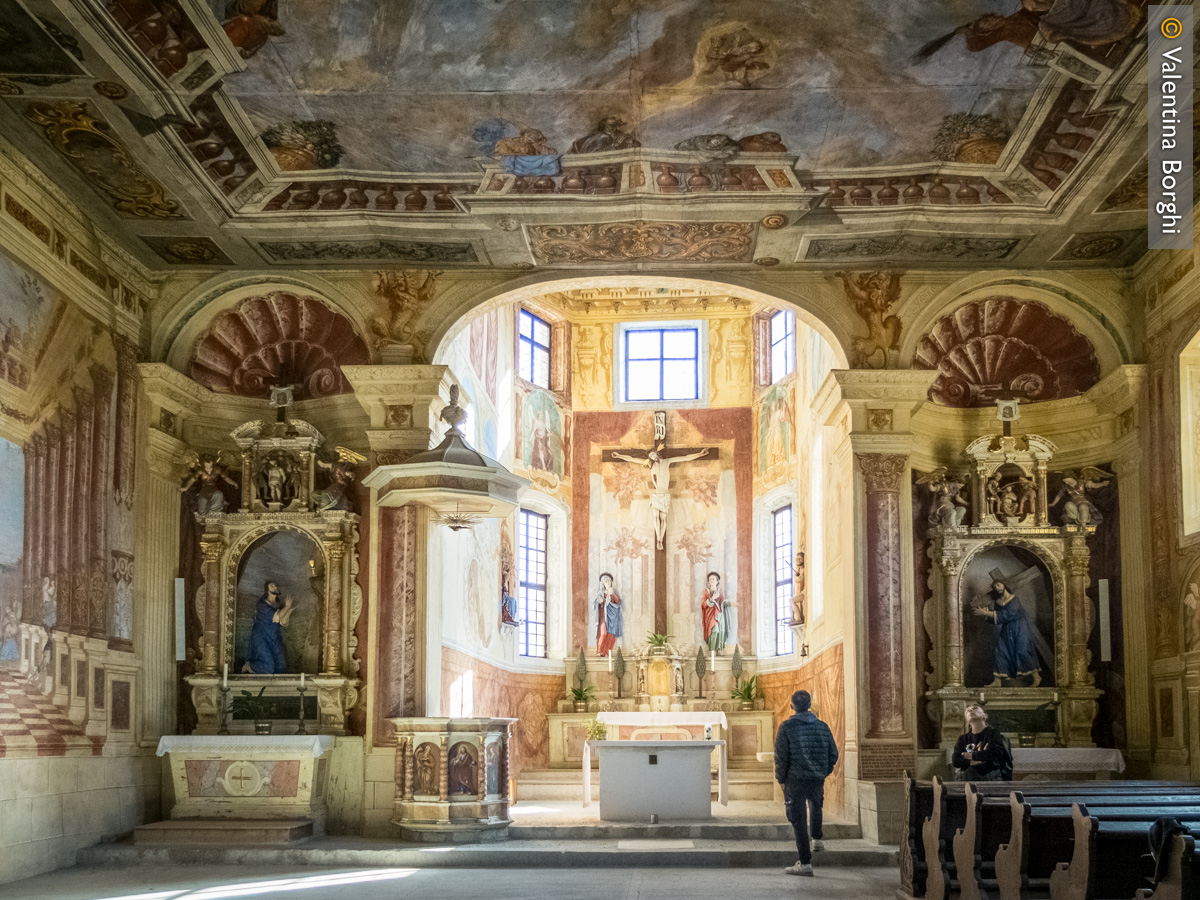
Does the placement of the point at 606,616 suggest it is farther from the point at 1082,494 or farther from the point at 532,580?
the point at 1082,494

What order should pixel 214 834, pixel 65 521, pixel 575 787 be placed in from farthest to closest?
pixel 575 787 → pixel 214 834 → pixel 65 521

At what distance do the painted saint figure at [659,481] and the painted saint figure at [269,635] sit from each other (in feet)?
28.0

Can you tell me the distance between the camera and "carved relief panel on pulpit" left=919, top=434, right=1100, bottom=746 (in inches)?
557

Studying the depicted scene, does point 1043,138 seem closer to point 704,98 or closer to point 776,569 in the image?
point 704,98

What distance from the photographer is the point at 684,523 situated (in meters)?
22.3

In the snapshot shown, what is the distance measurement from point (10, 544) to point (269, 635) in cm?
358

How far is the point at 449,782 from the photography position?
13219mm

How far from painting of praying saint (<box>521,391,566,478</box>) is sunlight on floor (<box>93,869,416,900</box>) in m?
10.1

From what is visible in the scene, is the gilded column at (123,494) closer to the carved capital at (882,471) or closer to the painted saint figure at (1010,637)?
the carved capital at (882,471)

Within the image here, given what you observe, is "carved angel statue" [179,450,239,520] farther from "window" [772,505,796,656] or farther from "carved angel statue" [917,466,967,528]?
"window" [772,505,796,656]

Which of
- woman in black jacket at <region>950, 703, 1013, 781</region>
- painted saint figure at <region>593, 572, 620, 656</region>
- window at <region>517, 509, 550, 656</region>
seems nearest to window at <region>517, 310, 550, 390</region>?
window at <region>517, 509, 550, 656</region>

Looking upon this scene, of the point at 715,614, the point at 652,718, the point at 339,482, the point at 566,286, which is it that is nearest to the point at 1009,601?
the point at 652,718

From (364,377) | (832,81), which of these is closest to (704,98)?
(832,81)

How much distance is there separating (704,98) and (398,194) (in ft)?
11.0
